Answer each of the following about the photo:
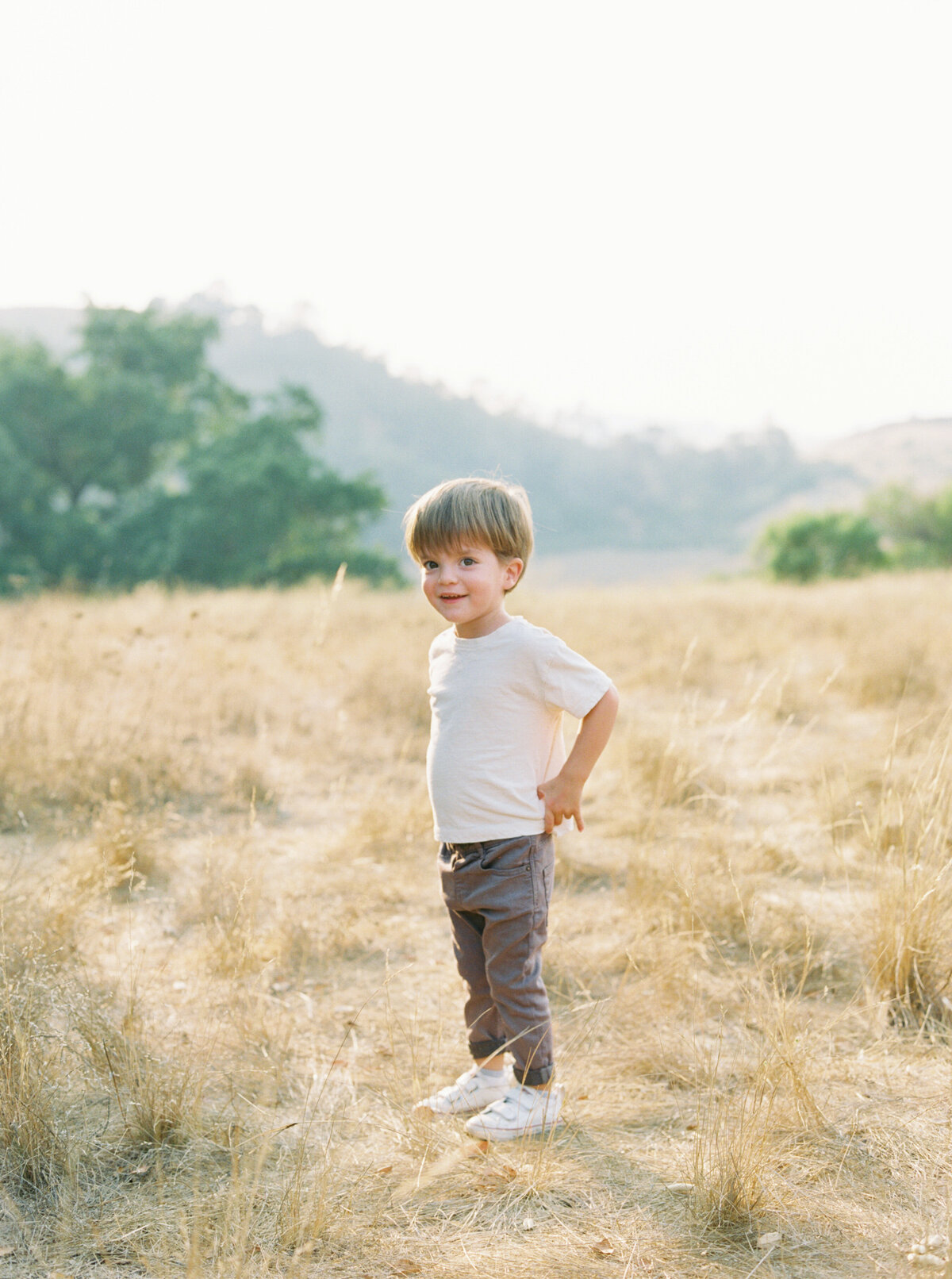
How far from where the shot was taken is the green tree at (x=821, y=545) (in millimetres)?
27719

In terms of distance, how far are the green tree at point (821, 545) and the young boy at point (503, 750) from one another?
2655 cm

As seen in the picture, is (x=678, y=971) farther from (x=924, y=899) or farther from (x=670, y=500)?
(x=670, y=500)

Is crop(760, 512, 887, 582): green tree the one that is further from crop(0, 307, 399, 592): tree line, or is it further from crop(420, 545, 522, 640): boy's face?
crop(420, 545, 522, 640): boy's face

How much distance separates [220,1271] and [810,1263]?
103 centimetres

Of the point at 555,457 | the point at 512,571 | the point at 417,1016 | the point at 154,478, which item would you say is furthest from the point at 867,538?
the point at 555,457

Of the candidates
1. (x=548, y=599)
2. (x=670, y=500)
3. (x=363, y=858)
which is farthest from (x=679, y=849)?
(x=670, y=500)

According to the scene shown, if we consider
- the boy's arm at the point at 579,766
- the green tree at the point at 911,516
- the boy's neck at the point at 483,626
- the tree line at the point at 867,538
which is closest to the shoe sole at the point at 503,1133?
the boy's arm at the point at 579,766

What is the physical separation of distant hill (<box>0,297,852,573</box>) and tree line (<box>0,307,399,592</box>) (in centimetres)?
6066

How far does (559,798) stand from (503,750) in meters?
0.16

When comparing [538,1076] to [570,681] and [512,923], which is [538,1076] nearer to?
[512,923]

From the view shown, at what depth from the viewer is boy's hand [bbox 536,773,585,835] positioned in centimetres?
202

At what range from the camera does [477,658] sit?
2.07 metres

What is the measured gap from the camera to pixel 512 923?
6.74 feet

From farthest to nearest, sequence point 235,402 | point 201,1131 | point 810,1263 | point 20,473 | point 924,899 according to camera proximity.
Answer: point 235,402 → point 20,473 → point 924,899 → point 201,1131 → point 810,1263
